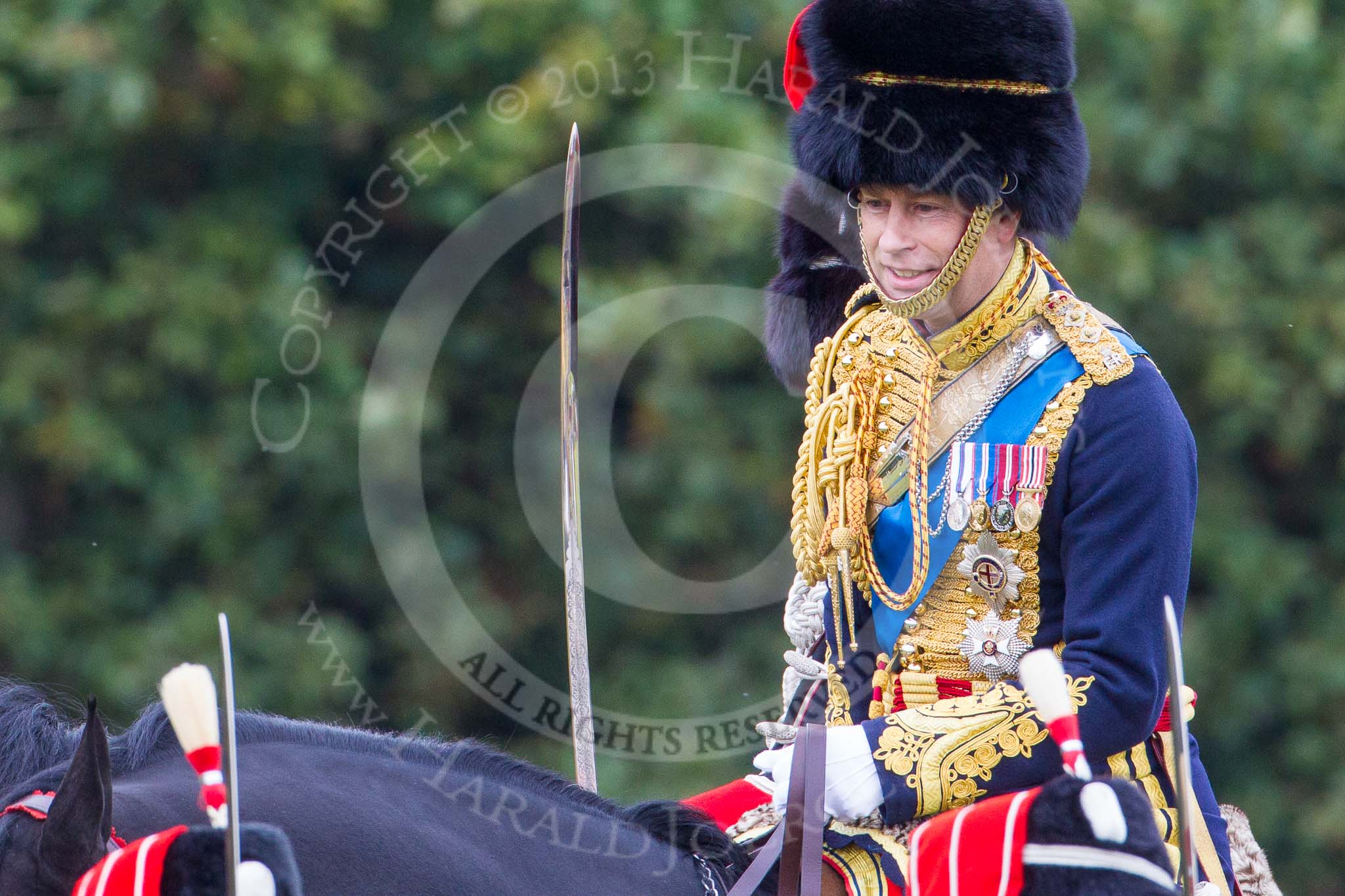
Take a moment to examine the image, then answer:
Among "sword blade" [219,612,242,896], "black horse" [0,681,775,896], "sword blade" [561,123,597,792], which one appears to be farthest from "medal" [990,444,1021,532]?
"sword blade" [219,612,242,896]

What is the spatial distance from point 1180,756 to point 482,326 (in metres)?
4.30

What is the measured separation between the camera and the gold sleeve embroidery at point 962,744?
6.21ft

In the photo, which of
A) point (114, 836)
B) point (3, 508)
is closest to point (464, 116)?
point (3, 508)

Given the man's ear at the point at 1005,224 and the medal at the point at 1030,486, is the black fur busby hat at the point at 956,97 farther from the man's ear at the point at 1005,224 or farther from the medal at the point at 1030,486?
the medal at the point at 1030,486

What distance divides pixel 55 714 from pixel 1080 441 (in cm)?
127

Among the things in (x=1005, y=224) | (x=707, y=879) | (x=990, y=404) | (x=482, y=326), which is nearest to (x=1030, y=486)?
(x=990, y=404)

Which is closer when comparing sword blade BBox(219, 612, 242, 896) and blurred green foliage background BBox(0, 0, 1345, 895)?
sword blade BBox(219, 612, 242, 896)

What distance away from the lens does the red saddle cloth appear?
1392mm

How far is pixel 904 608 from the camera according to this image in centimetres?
211

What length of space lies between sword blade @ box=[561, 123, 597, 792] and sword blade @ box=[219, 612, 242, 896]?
98 cm

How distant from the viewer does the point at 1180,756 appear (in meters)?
1.69

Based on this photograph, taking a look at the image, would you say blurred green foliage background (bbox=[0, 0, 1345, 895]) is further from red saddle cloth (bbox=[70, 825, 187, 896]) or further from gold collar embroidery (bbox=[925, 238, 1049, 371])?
red saddle cloth (bbox=[70, 825, 187, 896])

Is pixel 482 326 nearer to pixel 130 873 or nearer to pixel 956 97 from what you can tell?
pixel 956 97

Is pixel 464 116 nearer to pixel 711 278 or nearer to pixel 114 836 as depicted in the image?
pixel 711 278
